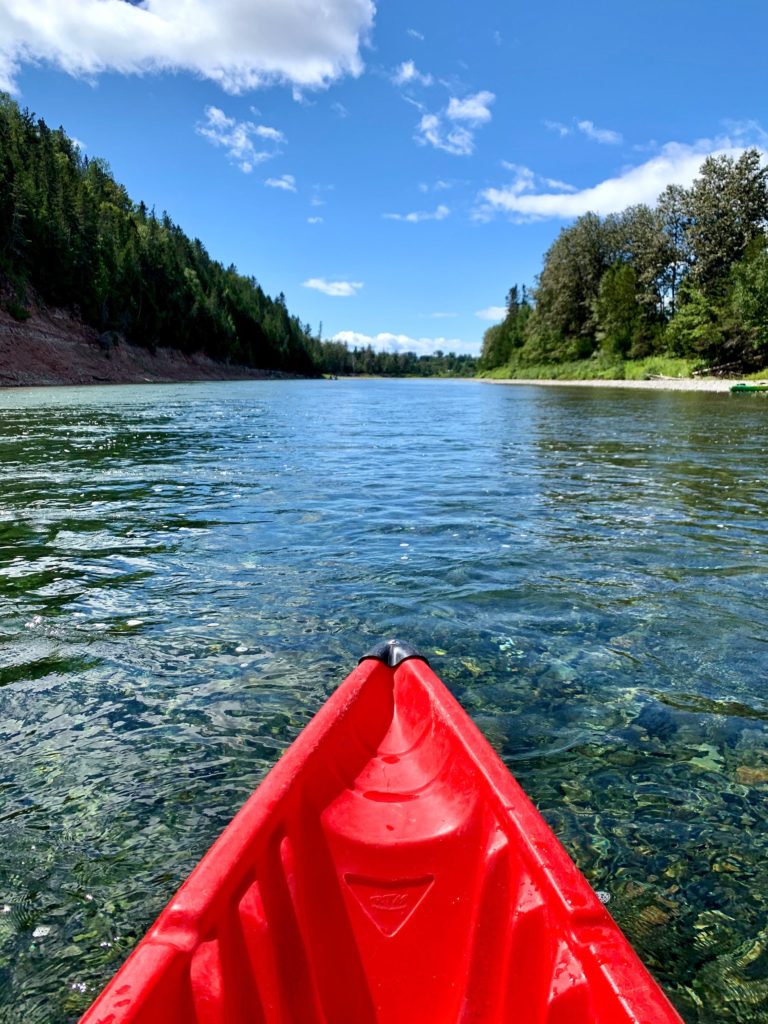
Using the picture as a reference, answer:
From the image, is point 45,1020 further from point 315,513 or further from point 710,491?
point 710,491

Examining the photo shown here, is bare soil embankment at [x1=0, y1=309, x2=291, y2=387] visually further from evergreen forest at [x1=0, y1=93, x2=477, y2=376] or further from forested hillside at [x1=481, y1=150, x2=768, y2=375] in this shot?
forested hillside at [x1=481, y1=150, x2=768, y2=375]

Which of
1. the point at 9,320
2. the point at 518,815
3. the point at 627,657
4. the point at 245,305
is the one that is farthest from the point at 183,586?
the point at 245,305

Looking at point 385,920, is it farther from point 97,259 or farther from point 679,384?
point 97,259

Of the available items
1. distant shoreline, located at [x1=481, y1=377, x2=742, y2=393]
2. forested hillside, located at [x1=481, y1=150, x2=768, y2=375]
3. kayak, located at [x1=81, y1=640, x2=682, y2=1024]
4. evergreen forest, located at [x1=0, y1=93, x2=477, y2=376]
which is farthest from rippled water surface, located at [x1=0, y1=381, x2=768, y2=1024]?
evergreen forest, located at [x1=0, y1=93, x2=477, y2=376]

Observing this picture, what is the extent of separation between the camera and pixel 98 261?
8106 centimetres

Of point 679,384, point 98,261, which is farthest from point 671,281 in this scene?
point 98,261

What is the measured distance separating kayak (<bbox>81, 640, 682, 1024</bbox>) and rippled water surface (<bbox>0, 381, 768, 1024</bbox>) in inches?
32.9

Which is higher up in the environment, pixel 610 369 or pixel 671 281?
pixel 671 281

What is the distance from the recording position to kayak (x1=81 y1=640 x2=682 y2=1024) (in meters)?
1.70

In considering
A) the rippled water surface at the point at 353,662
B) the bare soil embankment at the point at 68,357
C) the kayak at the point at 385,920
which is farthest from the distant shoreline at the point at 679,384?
the bare soil embankment at the point at 68,357

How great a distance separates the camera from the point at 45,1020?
88.0 inches

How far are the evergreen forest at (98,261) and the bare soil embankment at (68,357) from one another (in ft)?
7.41

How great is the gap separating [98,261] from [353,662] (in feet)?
300

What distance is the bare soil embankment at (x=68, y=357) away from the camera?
2184 inches
